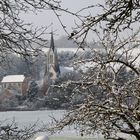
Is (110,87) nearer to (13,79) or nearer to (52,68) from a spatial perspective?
(13,79)

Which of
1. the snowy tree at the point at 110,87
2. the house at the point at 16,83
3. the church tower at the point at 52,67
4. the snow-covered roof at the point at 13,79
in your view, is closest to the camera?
the snowy tree at the point at 110,87

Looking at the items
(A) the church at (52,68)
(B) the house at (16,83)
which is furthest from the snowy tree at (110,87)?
(A) the church at (52,68)

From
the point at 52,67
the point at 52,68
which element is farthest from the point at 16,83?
the point at 52,67

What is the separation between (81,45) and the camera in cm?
391

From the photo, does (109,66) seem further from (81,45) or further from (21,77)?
(21,77)

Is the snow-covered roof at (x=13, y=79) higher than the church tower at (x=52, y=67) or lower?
lower

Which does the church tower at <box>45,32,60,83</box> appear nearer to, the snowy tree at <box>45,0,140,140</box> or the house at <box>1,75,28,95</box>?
the house at <box>1,75,28,95</box>

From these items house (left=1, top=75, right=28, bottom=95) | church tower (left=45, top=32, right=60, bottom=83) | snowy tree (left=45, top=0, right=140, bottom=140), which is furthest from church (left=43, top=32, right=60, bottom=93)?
snowy tree (left=45, top=0, right=140, bottom=140)

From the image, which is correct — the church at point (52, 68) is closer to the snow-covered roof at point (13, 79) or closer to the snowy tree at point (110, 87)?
the snow-covered roof at point (13, 79)

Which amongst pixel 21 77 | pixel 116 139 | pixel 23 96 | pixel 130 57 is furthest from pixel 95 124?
pixel 21 77

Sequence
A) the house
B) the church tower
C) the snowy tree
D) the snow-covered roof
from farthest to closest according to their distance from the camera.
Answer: the church tower < the snow-covered roof < the house < the snowy tree

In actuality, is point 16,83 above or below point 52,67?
below

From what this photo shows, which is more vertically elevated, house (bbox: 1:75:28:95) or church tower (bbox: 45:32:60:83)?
church tower (bbox: 45:32:60:83)

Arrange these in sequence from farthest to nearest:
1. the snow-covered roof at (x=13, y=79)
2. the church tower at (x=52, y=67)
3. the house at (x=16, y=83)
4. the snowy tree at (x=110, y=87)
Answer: the church tower at (x=52, y=67) → the snow-covered roof at (x=13, y=79) → the house at (x=16, y=83) → the snowy tree at (x=110, y=87)
